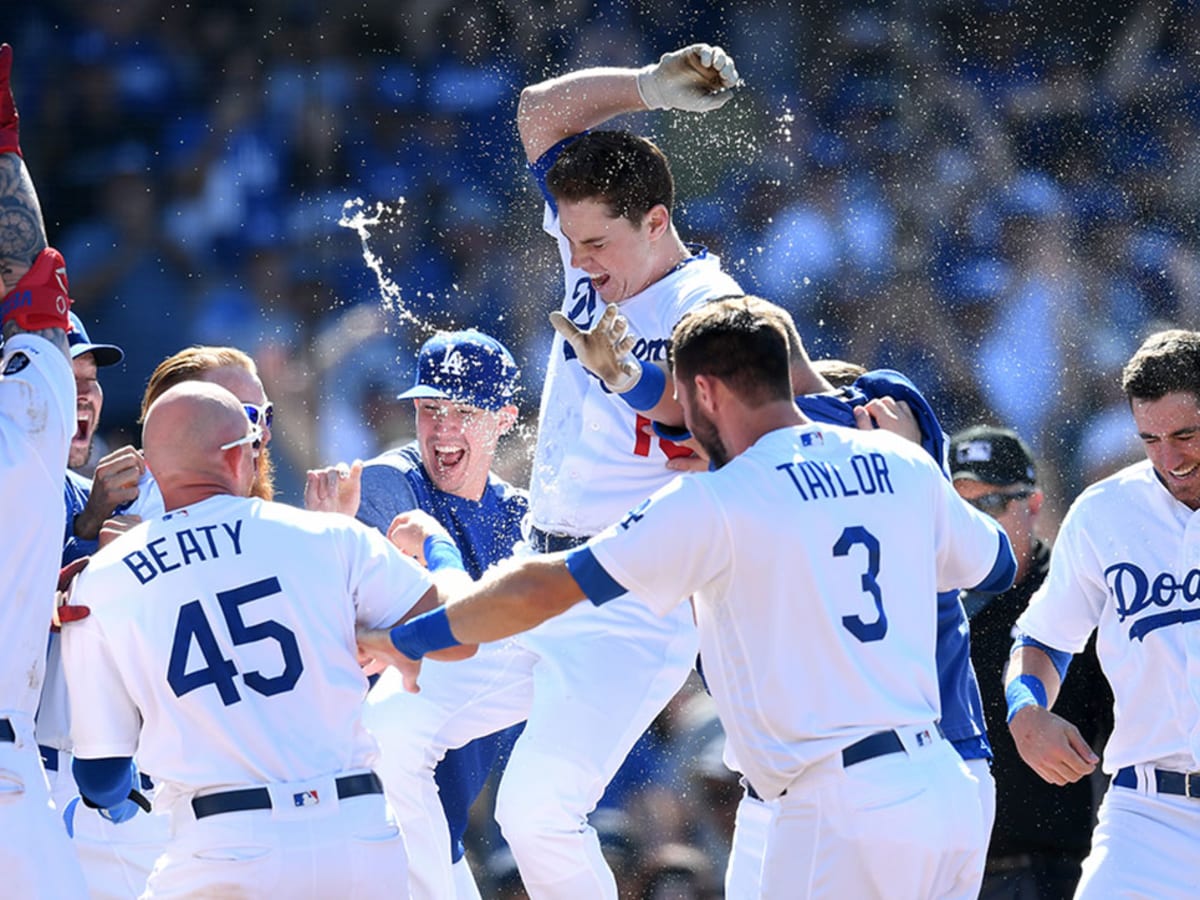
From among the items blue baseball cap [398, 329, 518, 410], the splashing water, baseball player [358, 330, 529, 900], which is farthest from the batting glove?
the splashing water

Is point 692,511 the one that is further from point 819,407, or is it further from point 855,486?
point 819,407

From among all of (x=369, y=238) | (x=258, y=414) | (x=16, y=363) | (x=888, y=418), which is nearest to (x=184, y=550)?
(x=16, y=363)

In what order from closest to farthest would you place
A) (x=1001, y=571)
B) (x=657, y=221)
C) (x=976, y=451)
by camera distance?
→ 1. (x=1001, y=571)
2. (x=657, y=221)
3. (x=976, y=451)

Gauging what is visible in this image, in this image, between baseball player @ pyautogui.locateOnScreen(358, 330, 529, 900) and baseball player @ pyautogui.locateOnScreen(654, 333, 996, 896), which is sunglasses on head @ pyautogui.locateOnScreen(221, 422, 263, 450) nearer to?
baseball player @ pyautogui.locateOnScreen(654, 333, 996, 896)

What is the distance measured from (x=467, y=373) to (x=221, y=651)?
7.54 feet

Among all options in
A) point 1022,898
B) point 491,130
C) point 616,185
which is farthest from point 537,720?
point 491,130

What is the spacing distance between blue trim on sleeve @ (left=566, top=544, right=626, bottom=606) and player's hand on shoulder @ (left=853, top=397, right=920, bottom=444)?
0.95 meters

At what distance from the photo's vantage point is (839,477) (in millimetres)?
3275

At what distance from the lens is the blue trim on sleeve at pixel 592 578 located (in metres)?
3.15

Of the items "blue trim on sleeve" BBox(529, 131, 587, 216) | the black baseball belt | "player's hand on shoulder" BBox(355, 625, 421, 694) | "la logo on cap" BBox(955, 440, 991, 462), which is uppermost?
"blue trim on sleeve" BBox(529, 131, 587, 216)

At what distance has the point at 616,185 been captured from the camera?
4551 millimetres

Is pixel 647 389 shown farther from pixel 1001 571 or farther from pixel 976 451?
pixel 976 451

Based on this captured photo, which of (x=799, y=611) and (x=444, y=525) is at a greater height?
(x=444, y=525)

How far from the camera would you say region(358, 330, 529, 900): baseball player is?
15.6 ft
